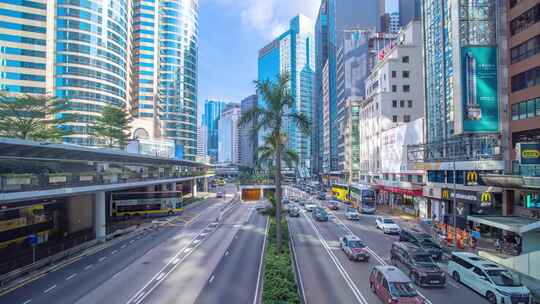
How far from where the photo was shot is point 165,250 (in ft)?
101

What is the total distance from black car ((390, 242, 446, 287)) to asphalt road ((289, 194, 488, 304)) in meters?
0.57

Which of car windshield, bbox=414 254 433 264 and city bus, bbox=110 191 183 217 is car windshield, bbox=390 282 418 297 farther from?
city bus, bbox=110 191 183 217

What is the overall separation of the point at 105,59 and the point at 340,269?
3663 inches

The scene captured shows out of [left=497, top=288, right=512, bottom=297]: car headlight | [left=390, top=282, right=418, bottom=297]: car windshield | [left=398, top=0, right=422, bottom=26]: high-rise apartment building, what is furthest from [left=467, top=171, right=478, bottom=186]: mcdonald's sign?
[left=398, top=0, right=422, bottom=26]: high-rise apartment building

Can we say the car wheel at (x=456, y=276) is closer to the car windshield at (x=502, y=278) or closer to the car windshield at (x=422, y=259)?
the car windshield at (x=422, y=259)

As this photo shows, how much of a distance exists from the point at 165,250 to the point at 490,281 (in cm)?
2659

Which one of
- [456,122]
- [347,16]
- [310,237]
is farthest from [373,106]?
[347,16]

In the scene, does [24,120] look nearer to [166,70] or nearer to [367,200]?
[367,200]

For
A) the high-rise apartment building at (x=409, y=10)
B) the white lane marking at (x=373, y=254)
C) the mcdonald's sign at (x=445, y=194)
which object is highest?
the high-rise apartment building at (x=409, y=10)

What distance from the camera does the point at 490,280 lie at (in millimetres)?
18000

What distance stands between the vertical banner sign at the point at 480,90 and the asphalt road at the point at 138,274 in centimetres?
2921

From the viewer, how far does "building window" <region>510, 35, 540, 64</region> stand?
29734mm

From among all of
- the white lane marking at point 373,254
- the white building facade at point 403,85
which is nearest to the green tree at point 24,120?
the white lane marking at point 373,254

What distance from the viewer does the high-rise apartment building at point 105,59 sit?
256 ft
